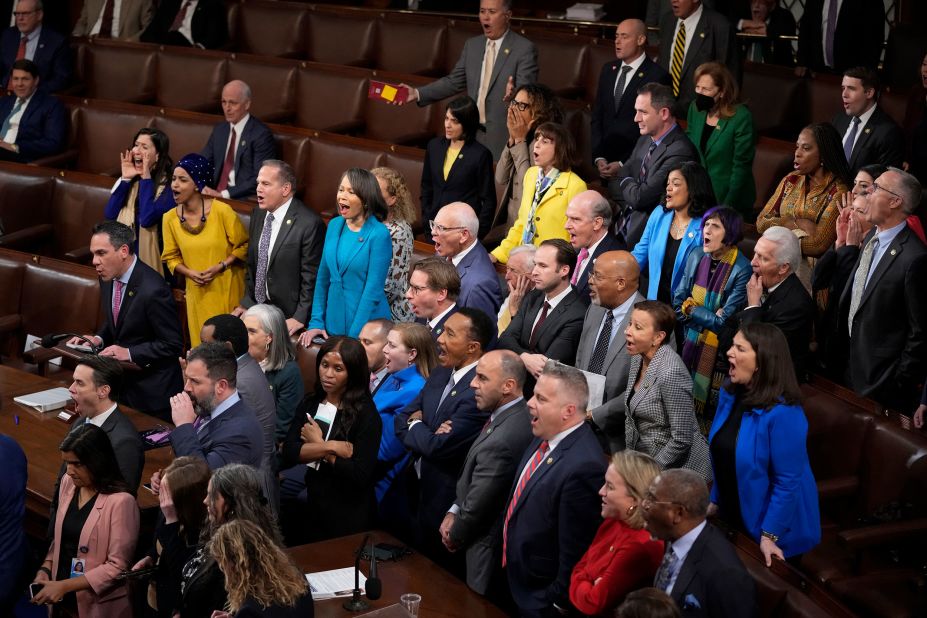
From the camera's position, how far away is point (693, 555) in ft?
10.9

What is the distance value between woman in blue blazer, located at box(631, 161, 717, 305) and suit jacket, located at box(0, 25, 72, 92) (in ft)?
17.2

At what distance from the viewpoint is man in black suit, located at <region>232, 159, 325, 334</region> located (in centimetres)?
606

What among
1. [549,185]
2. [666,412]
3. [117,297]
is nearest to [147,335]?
[117,297]

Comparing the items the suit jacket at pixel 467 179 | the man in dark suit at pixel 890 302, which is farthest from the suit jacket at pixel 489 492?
the suit jacket at pixel 467 179

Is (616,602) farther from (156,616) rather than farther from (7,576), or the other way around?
(7,576)

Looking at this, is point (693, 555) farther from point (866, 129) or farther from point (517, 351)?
point (866, 129)

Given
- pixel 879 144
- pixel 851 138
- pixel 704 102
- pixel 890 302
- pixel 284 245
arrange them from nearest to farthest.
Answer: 1. pixel 890 302
2. pixel 879 144
3. pixel 851 138
4. pixel 704 102
5. pixel 284 245

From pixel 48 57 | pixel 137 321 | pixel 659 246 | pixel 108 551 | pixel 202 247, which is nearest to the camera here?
pixel 108 551

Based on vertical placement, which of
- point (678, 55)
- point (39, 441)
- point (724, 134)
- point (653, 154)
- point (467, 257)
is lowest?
point (39, 441)

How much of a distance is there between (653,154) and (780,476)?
221cm

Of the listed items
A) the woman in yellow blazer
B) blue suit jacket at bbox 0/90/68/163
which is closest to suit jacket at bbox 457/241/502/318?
the woman in yellow blazer

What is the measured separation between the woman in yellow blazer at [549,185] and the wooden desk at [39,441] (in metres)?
2.02

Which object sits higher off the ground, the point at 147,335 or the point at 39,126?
the point at 39,126

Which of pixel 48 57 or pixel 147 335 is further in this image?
pixel 48 57
